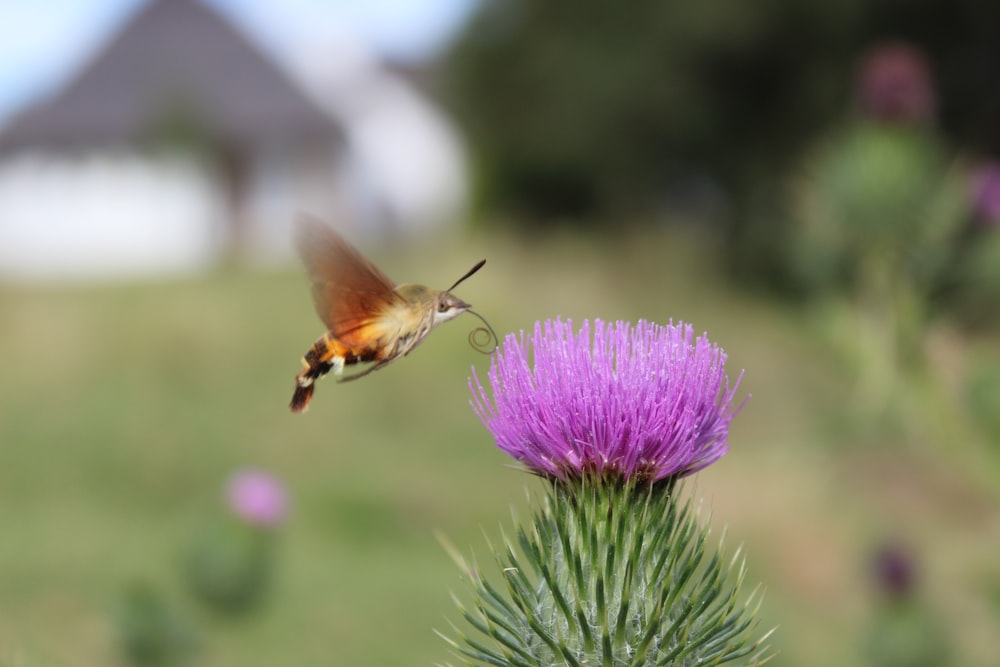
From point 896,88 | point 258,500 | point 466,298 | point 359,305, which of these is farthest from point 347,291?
point 466,298

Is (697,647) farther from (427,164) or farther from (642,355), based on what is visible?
(427,164)

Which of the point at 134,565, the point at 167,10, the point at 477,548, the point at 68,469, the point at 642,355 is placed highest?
the point at 167,10

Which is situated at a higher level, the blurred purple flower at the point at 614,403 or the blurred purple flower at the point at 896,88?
the blurred purple flower at the point at 896,88

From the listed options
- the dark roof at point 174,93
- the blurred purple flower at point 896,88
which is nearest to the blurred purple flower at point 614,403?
the blurred purple flower at point 896,88

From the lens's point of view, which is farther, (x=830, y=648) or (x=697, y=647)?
(x=830, y=648)

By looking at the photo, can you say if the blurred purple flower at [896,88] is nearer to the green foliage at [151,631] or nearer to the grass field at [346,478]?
the grass field at [346,478]

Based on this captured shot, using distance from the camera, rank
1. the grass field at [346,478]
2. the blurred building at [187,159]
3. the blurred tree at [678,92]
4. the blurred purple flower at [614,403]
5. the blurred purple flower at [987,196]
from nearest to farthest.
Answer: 1. the blurred purple flower at [614,403]
2. the blurred purple flower at [987,196]
3. the grass field at [346,478]
4. the blurred tree at [678,92]
5. the blurred building at [187,159]

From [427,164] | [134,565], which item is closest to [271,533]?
[134,565]
